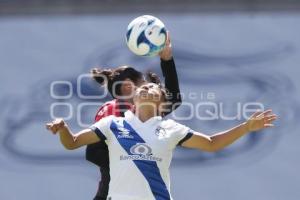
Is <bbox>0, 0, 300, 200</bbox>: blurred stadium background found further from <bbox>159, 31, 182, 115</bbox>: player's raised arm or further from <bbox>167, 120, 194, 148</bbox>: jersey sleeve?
<bbox>167, 120, 194, 148</bbox>: jersey sleeve

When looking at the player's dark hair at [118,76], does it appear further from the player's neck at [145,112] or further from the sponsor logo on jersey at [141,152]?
the sponsor logo on jersey at [141,152]

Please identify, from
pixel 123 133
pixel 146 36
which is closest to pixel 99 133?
pixel 123 133

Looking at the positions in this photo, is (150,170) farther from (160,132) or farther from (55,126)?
(55,126)

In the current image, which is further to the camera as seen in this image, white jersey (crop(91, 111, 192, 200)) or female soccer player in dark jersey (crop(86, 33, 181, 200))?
female soccer player in dark jersey (crop(86, 33, 181, 200))

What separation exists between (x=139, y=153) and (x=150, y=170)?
0.11 m

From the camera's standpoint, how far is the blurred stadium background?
26.8 feet

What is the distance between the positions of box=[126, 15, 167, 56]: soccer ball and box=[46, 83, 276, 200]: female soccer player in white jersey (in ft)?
1.50

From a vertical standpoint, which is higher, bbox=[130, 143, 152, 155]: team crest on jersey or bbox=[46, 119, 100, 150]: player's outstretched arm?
bbox=[46, 119, 100, 150]: player's outstretched arm

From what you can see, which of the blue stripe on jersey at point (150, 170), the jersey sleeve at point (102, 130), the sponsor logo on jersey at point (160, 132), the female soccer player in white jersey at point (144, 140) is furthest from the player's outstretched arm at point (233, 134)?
the jersey sleeve at point (102, 130)

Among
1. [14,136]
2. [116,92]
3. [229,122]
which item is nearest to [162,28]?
[116,92]

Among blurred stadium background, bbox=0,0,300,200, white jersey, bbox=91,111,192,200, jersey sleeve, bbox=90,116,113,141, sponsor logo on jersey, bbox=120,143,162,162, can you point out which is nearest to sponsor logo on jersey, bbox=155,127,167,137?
white jersey, bbox=91,111,192,200

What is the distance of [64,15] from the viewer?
27.9 ft

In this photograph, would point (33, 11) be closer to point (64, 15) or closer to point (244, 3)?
point (64, 15)

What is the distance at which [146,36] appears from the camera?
522 cm
